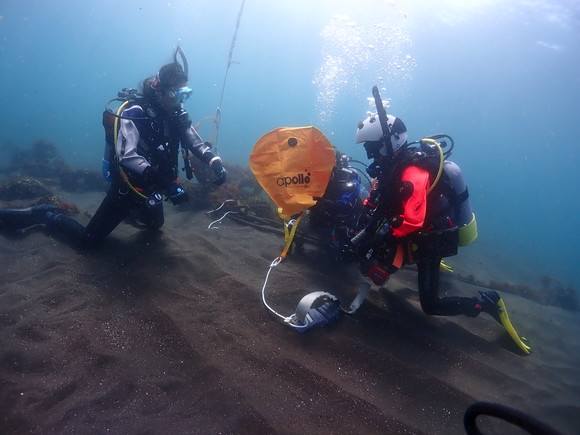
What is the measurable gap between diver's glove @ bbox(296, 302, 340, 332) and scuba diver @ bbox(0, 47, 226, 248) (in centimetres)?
295

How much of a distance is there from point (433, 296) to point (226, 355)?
330 centimetres

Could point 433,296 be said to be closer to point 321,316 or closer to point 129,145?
point 321,316

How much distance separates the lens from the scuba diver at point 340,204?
218 inches

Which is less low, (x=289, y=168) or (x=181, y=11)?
(x=181, y=11)

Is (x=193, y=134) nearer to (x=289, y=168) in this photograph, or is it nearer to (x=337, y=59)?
(x=289, y=168)

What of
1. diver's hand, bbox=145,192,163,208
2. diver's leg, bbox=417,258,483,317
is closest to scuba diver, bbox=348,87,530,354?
diver's leg, bbox=417,258,483,317

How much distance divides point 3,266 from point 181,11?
10271cm

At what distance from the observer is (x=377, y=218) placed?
4.43 m

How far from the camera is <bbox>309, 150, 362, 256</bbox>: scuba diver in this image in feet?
18.1

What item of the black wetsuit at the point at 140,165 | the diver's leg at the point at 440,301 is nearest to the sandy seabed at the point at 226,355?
the diver's leg at the point at 440,301

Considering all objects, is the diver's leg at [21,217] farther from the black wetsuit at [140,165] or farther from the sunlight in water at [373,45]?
the sunlight in water at [373,45]

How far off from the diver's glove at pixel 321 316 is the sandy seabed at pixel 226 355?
0.41 feet

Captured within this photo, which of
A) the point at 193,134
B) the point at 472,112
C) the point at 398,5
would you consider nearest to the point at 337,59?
the point at 472,112

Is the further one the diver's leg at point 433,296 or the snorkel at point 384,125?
the diver's leg at point 433,296
